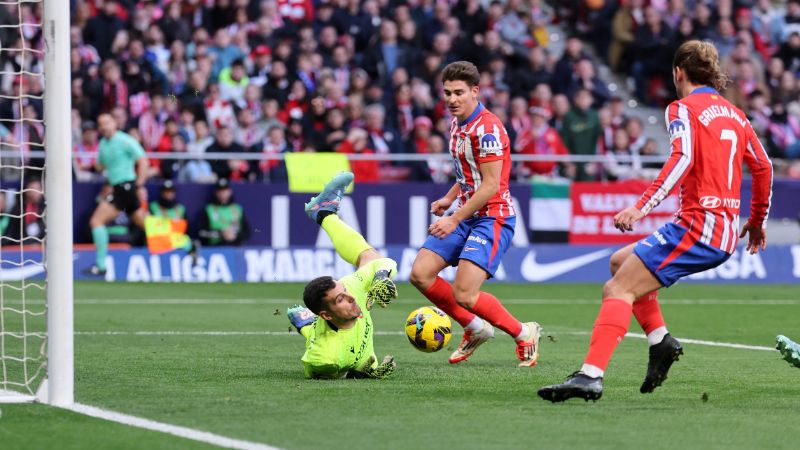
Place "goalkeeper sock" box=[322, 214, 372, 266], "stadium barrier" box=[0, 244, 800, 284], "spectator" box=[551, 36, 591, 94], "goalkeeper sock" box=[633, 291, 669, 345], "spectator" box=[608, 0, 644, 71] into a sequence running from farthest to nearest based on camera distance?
"spectator" box=[608, 0, 644, 71] → "spectator" box=[551, 36, 591, 94] → "stadium barrier" box=[0, 244, 800, 284] → "goalkeeper sock" box=[322, 214, 372, 266] → "goalkeeper sock" box=[633, 291, 669, 345]

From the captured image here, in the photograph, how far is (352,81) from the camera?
2166 cm

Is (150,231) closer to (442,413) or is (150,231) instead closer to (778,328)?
(778,328)

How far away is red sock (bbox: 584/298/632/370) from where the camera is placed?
738 cm

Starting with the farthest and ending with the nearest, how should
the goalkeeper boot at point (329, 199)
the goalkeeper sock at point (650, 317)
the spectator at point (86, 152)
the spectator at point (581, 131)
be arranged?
1. the spectator at point (581, 131)
2. the spectator at point (86, 152)
3. the goalkeeper boot at point (329, 199)
4. the goalkeeper sock at point (650, 317)

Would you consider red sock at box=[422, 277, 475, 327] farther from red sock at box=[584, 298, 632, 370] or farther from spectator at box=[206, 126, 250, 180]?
spectator at box=[206, 126, 250, 180]

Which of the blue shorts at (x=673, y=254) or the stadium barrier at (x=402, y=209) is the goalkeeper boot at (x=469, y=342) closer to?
the blue shorts at (x=673, y=254)

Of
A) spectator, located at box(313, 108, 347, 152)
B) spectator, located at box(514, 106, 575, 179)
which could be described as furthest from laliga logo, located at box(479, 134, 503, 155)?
spectator, located at box(514, 106, 575, 179)

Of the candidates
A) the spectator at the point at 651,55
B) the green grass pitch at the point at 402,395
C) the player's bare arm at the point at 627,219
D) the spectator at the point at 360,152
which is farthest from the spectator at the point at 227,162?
the player's bare arm at the point at 627,219

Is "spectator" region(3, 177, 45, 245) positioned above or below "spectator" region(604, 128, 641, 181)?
below

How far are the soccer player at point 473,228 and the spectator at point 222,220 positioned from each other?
10.2 metres

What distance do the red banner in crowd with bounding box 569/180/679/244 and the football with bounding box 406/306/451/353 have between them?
1130 centimetres

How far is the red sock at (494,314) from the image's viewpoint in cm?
970

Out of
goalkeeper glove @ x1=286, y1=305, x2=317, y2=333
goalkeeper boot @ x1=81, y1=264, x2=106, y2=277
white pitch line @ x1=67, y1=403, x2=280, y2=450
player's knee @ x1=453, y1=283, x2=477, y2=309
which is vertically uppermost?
player's knee @ x1=453, y1=283, x2=477, y2=309

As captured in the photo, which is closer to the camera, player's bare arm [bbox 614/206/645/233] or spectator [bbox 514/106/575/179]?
player's bare arm [bbox 614/206/645/233]
